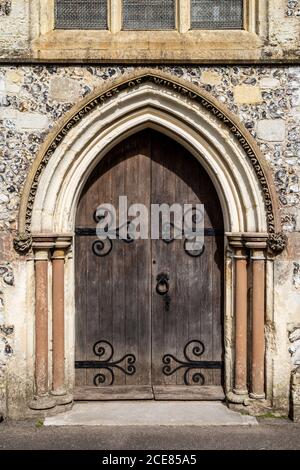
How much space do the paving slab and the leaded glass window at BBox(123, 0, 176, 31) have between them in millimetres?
3508

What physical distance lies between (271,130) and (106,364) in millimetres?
2701

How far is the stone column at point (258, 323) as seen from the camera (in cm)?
525

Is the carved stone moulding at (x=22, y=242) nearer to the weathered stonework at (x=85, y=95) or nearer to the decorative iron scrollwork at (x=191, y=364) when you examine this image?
the weathered stonework at (x=85, y=95)

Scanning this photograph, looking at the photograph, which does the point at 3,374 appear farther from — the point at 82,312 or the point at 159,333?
the point at 159,333

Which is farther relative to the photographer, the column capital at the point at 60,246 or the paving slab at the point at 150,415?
the column capital at the point at 60,246

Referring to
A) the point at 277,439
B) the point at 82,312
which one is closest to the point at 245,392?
the point at 277,439

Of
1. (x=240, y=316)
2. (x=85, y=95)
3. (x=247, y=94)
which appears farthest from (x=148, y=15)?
(x=240, y=316)

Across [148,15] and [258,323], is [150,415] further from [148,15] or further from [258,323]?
[148,15]

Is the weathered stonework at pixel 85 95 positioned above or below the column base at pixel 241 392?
above

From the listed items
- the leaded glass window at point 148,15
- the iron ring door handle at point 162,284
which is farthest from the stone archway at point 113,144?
the iron ring door handle at point 162,284

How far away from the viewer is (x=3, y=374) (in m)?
5.19

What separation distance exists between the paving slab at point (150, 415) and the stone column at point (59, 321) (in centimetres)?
22

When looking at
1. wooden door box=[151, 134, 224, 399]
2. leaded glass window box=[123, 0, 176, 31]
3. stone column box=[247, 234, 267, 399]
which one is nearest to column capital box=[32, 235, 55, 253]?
wooden door box=[151, 134, 224, 399]

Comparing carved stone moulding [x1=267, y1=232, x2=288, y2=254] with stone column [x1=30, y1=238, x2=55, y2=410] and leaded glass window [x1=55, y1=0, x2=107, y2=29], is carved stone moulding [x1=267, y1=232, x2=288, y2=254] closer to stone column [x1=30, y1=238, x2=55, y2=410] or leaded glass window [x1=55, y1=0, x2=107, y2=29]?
stone column [x1=30, y1=238, x2=55, y2=410]
